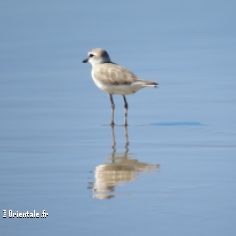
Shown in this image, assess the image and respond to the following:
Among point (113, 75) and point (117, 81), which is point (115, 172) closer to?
point (117, 81)

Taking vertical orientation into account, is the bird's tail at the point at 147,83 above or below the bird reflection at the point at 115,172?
above

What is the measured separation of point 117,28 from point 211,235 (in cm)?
1457

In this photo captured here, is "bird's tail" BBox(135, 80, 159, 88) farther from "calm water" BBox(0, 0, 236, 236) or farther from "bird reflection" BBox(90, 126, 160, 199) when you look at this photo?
"bird reflection" BBox(90, 126, 160, 199)

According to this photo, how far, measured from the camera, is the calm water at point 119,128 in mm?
8648

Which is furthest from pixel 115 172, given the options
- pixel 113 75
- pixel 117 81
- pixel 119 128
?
pixel 113 75

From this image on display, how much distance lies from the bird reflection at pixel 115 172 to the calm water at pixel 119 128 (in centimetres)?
1

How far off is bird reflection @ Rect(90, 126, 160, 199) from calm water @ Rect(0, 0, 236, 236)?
11mm

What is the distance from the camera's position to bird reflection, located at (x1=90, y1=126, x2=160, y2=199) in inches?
372

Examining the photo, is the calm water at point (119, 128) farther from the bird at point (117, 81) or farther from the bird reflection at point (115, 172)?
the bird at point (117, 81)

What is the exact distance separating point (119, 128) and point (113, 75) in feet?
4.26

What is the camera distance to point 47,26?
907 inches

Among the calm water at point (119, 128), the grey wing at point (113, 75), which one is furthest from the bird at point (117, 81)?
the calm water at point (119, 128)

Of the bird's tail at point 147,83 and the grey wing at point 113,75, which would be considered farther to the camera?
the grey wing at point 113,75

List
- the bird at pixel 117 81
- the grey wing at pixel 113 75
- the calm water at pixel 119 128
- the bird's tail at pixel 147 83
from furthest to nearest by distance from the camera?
the grey wing at pixel 113 75, the bird at pixel 117 81, the bird's tail at pixel 147 83, the calm water at pixel 119 128
